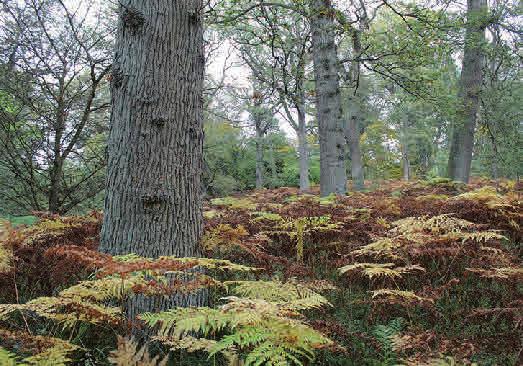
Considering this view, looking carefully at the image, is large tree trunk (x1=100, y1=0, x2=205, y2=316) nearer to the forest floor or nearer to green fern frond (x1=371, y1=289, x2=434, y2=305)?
the forest floor

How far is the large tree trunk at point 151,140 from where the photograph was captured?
2.54 meters

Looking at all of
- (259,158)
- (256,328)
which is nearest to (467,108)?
(256,328)

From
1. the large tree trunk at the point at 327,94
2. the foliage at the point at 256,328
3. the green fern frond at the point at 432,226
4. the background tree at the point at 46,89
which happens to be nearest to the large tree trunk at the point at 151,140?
the foliage at the point at 256,328

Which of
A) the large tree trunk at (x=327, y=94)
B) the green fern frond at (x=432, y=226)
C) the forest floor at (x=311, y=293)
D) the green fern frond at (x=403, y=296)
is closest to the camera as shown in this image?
the forest floor at (x=311, y=293)

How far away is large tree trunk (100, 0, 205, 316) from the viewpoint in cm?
254

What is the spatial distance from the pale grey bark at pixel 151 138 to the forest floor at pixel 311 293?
281mm

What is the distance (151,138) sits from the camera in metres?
2.57

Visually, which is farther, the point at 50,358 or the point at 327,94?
the point at 327,94

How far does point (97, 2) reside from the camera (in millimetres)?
5582

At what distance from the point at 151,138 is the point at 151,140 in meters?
0.01

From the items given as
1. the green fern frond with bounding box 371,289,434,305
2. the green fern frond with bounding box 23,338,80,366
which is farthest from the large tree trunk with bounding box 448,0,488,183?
the green fern frond with bounding box 23,338,80,366

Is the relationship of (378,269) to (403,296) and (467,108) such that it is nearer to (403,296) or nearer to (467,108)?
(403,296)

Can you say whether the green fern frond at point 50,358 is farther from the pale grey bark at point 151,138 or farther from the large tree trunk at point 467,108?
the large tree trunk at point 467,108

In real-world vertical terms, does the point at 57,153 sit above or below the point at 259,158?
below
